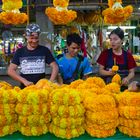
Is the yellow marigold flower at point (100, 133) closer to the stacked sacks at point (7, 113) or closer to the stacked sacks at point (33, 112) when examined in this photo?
the stacked sacks at point (33, 112)

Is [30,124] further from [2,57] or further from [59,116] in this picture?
[2,57]

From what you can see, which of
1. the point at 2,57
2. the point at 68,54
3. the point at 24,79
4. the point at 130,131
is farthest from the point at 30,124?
the point at 2,57

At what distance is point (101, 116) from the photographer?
2.21 metres

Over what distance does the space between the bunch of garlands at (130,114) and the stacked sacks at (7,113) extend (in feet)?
2.33

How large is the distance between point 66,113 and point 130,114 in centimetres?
42

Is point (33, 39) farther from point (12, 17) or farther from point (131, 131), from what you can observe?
point (12, 17)

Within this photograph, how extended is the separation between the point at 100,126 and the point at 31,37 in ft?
4.93

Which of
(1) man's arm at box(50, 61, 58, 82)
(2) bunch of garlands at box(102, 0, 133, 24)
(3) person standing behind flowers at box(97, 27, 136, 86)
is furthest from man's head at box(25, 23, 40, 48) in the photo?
(2) bunch of garlands at box(102, 0, 133, 24)

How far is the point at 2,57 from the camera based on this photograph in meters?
6.94

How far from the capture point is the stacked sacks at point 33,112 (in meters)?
2.23

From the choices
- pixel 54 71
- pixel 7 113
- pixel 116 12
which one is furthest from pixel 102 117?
pixel 116 12

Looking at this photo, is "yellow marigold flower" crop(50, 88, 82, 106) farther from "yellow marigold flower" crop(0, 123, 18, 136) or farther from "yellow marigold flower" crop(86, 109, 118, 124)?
"yellow marigold flower" crop(0, 123, 18, 136)

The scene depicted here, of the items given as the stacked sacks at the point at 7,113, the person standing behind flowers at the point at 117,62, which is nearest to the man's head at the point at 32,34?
the person standing behind flowers at the point at 117,62

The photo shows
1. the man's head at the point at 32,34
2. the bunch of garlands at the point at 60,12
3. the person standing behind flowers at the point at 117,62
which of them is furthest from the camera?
the bunch of garlands at the point at 60,12
